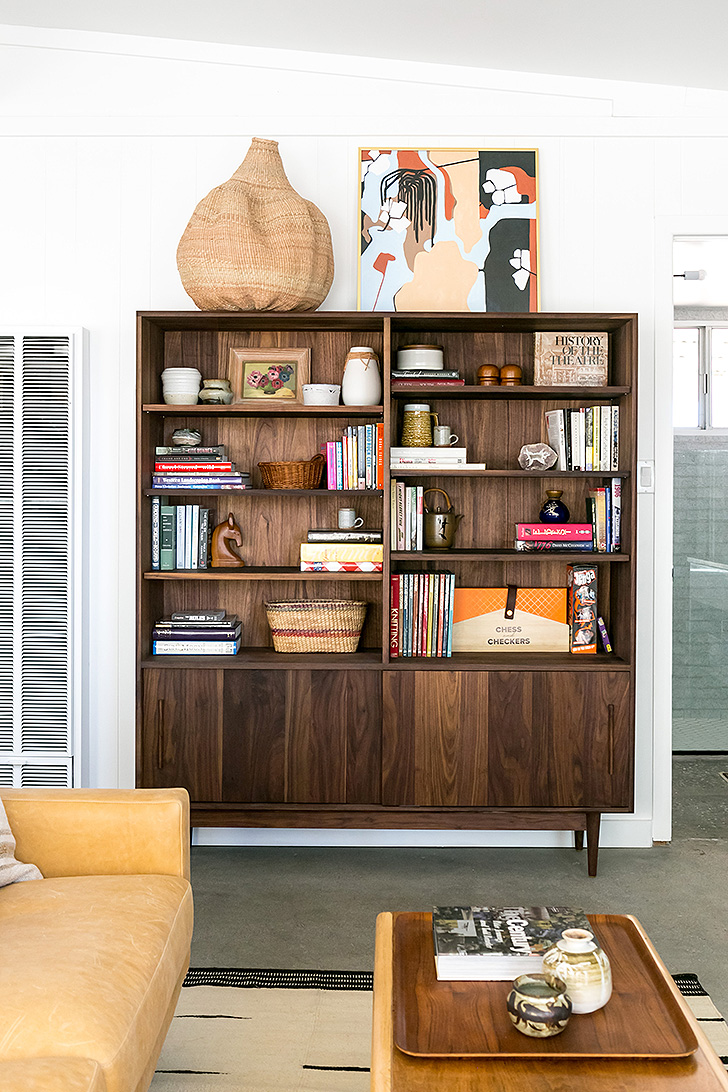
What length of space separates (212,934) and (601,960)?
163 centimetres

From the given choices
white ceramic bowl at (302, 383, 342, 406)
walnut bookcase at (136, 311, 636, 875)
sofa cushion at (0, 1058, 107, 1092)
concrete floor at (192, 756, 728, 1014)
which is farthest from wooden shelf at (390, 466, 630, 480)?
sofa cushion at (0, 1058, 107, 1092)

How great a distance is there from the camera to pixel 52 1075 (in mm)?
1368

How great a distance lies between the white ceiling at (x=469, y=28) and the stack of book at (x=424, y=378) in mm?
1188

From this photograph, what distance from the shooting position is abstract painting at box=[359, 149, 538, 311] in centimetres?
357

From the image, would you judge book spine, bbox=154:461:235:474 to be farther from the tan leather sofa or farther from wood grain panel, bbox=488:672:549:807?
the tan leather sofa

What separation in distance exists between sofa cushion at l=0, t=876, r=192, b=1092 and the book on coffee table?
533 mm

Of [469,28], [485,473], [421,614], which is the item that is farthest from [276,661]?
[469,28]

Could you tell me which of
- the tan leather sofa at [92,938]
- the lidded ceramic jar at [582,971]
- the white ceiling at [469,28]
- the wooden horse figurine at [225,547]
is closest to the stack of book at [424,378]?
the wooden horse figurine at [225,547]

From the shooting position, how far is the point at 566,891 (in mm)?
3195

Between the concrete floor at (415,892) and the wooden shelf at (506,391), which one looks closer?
the concrete floor at (415,892)

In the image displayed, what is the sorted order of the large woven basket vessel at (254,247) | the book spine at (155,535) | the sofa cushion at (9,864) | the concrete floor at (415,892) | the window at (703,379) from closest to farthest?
the sofa cushion at (9,864)
the concrete floor at (415,892)
the large woven basket vessel at (254,247)
the book spine at (155,535)
the window at (703,379)

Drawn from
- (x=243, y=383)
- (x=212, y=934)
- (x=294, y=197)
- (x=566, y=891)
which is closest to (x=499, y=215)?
(x=294, y=197)

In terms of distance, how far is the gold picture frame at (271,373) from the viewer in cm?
354

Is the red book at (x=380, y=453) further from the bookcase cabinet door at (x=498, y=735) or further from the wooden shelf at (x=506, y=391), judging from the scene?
the bookcase cabinet door at (x=498, y=735)
